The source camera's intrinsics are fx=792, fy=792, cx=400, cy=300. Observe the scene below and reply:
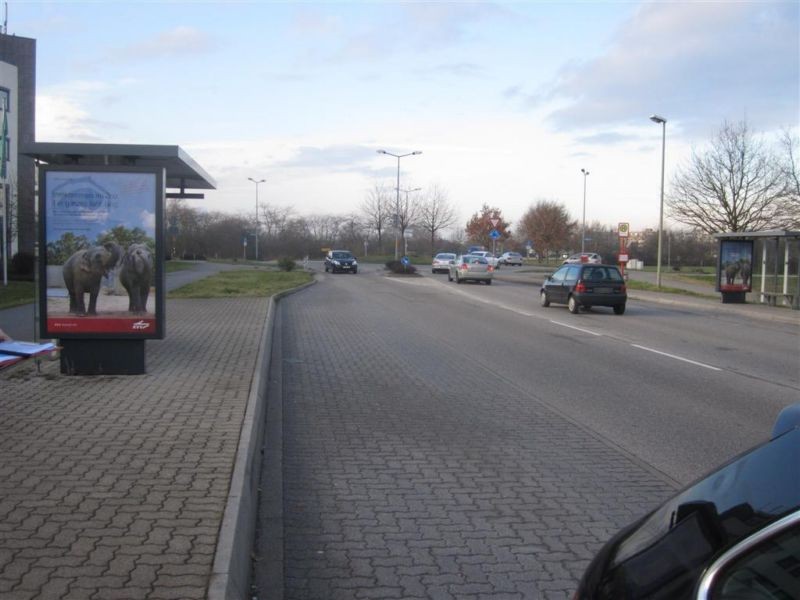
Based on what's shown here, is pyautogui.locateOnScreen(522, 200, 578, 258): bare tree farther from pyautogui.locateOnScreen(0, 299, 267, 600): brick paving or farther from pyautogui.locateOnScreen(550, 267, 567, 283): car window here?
pyautogui.locateOnScreen(0, 299, 267, 600): brick paving

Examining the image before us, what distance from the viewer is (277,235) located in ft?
366

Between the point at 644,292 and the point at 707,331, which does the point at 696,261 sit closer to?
the point at 644,292

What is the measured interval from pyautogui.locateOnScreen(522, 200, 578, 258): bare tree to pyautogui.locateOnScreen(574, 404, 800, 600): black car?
260 feet

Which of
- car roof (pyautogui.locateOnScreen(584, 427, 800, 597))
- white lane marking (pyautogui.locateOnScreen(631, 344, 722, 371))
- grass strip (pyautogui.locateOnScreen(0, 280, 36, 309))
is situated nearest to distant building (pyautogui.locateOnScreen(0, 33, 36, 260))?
grass strip (pyautogui.locateOnScreen(0, 280, 36, 309))

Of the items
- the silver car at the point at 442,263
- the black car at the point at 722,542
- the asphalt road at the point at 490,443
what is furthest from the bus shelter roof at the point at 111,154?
the silver car at the point at 442,263

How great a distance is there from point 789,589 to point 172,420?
21.1ft

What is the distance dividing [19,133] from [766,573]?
138 ft

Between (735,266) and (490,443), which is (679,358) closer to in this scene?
(490,443)

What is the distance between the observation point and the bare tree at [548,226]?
263ft

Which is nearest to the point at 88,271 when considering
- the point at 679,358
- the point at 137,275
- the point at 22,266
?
the point at 137,275

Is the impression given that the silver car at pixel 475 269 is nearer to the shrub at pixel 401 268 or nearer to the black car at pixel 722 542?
the shrub at pixel 401 268

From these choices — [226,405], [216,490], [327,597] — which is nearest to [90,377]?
[226,405]

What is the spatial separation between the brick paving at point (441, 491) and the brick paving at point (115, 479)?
0.60 m

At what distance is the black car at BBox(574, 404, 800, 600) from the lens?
1.82 metres
